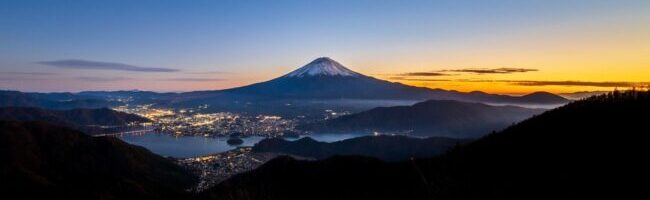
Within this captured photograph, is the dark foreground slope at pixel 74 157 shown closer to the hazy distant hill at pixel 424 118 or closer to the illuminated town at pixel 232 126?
the illuminated town at pixel 232 126

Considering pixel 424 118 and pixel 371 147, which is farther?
pixel 424 118

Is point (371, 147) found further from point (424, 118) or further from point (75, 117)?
point (75, 117)

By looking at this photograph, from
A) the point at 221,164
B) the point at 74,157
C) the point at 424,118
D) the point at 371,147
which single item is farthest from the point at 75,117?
the point at 371,147

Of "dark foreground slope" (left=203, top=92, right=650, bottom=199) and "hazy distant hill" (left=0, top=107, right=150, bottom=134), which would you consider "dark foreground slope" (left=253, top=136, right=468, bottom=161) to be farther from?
"hazy distant hill" (left=0, top=107, right=150, bottom=134)

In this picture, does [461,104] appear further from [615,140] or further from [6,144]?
[615,140]

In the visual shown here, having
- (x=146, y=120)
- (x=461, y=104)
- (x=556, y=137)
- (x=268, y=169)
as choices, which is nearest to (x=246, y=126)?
Answer: (x=146, y=120)

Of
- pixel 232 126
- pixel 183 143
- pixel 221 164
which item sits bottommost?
pixel 183 143

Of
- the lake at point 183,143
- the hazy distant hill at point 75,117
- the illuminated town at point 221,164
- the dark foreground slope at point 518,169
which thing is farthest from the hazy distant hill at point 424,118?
the dark foreground slope at point 518,169
